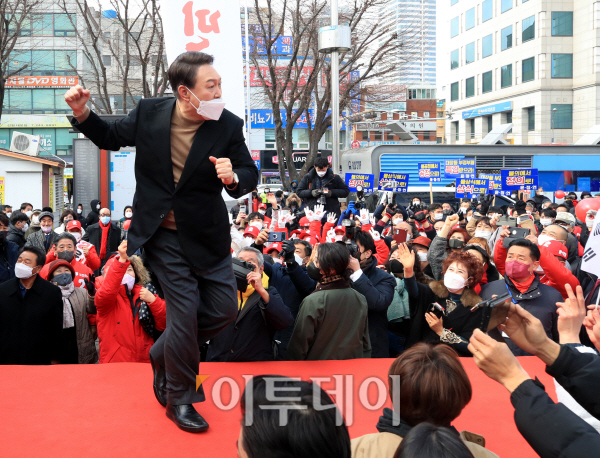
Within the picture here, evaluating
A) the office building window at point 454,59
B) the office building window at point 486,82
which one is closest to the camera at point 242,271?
the office building window at point 486,82

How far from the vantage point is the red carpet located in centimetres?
270

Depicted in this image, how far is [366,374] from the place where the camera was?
3633 mm

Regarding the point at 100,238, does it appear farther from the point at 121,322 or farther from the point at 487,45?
the point at 487,45

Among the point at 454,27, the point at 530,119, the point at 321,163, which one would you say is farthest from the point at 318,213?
the point at 454,27

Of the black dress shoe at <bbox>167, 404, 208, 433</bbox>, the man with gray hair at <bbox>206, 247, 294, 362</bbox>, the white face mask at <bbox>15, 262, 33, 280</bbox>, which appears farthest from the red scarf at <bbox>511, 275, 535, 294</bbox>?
the white face mask at <bbox>15, 262, 33, 280</bbox>

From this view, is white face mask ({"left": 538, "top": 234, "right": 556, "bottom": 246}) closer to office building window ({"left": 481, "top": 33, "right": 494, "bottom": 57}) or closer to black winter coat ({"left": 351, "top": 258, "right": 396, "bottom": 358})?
black winter coat ({"left": 351, "top": 258, "right": 396, "bottom": 358})

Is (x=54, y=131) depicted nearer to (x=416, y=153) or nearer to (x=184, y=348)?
(x=416, y=153)

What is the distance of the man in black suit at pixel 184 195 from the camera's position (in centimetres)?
282

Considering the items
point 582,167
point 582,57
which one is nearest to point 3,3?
point 582,167

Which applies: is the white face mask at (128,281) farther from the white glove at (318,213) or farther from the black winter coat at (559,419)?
the white glove at (318,213)

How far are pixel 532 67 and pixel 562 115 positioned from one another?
3.91 metres

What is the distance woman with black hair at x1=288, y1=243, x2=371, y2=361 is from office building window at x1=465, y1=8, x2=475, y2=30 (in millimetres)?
49183

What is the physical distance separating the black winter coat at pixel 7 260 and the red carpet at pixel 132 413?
3.36 metres

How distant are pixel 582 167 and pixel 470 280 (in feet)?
68.2
